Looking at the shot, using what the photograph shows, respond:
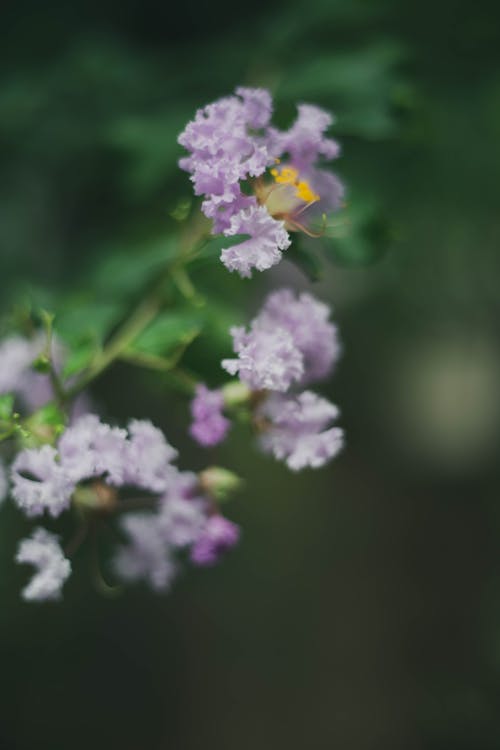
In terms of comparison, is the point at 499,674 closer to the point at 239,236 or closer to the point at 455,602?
the point at 455,602

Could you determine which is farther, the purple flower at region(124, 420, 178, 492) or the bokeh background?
the bokeh background

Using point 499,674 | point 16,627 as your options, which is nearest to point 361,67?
point 499,674

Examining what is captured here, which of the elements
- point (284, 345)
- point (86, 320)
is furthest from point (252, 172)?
point (86, 320)

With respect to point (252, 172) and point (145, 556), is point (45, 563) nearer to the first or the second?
point (145, 556)

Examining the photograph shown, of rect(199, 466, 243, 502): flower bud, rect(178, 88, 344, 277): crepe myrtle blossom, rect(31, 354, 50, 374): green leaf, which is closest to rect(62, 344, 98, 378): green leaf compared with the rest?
rect(31, 354, 50, 374): green leaf

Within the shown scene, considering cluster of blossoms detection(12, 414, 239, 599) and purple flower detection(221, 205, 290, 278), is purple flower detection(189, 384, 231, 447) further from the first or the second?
purple flower detection(221, 205, 290, 278)

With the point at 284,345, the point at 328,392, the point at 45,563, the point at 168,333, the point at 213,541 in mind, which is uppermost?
the point at 328,392

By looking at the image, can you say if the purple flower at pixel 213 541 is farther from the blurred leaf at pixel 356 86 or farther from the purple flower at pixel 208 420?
the blurred leaf at pixel 356 86

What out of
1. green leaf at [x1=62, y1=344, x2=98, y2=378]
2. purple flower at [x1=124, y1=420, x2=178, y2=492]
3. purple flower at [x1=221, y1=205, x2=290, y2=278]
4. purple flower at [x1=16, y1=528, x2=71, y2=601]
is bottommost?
purple flower at [x1=16, y1=528, x2=71, y2=601]
